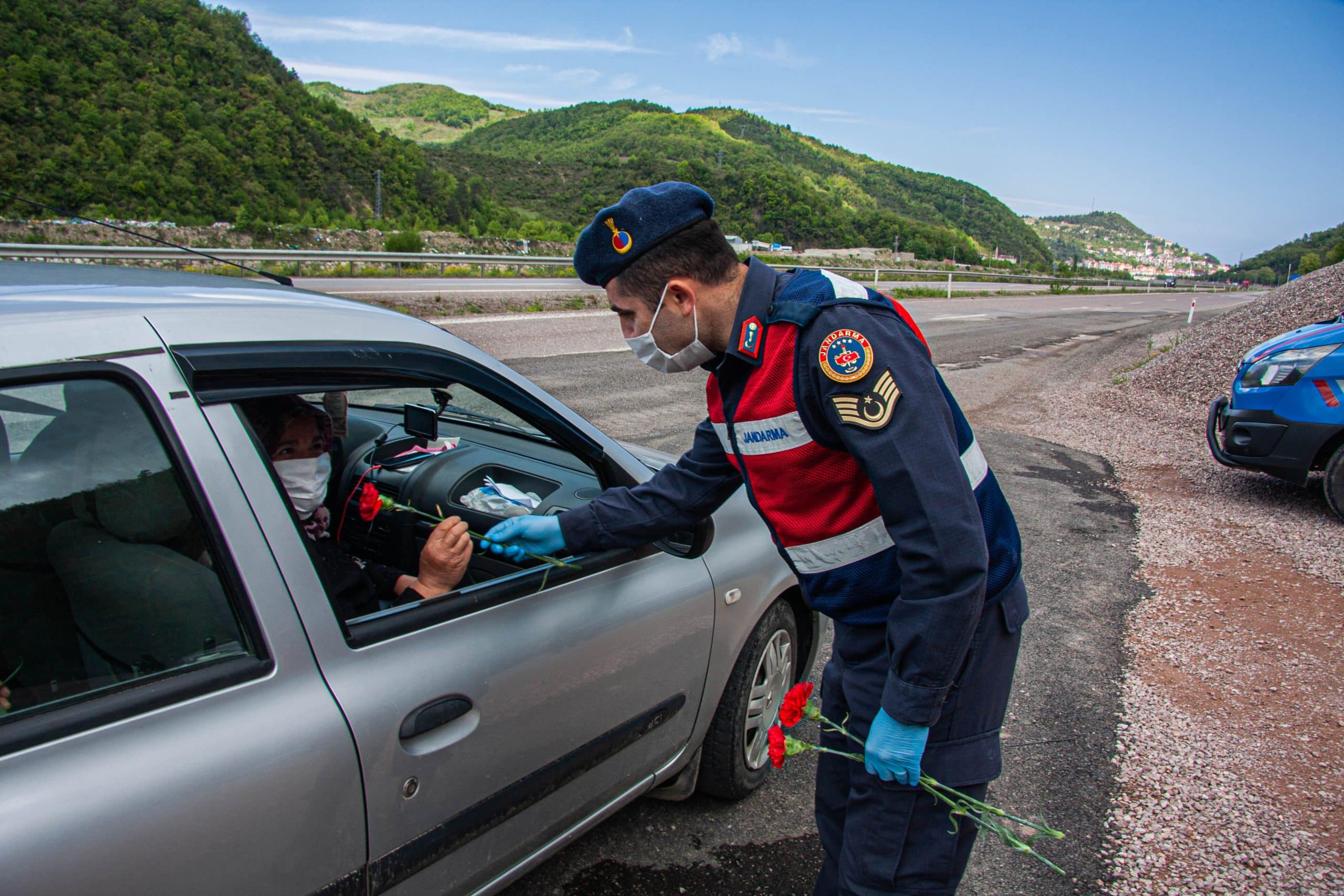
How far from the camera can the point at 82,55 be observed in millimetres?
61875

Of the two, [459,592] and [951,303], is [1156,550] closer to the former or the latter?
[459,592]

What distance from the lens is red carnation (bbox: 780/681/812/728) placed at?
1791 millimetres

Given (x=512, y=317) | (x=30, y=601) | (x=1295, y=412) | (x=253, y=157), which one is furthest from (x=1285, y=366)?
(x=253, y=157)

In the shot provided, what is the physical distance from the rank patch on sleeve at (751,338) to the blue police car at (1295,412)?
238 inches

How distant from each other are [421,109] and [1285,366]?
18914 centimetres

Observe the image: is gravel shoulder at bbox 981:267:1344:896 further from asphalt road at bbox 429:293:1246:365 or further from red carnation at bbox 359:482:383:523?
asphalt road at bbox 429:293:1246:365

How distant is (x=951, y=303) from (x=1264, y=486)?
81.8 feet

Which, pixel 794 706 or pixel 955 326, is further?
pixel 955 326

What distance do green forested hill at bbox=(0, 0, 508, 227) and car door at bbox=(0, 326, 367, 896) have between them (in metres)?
48.9

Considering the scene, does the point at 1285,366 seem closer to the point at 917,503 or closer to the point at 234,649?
the point at 917,503

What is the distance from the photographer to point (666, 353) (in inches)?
70.6

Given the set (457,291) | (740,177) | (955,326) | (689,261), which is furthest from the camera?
(740,177)

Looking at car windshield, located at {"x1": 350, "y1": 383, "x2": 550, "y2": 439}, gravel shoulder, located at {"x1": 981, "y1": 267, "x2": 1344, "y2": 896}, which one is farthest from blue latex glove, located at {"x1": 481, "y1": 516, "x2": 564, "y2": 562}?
gravel shoulder, located at {"x1": 981, "y1": 267, "x2": 1344, "y2": 896}

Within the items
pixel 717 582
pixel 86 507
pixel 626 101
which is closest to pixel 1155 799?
pixel 717 582
